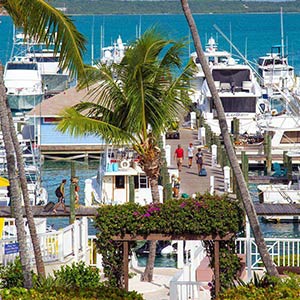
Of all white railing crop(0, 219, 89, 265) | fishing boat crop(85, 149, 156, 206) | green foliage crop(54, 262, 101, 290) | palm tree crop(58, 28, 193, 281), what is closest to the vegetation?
green foliage crop(54, 262, 101, 290)

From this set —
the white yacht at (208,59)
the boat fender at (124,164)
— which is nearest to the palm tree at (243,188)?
the boat fender at (124,164)

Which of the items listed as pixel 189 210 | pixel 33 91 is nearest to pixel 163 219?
pixel 189 210

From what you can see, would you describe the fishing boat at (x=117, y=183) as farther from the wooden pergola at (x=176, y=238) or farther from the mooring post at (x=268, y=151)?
the wooden pergola at (x=176, y=238)

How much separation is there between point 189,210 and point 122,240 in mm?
1426

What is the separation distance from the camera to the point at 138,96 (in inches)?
998

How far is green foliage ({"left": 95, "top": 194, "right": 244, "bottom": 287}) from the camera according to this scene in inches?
848

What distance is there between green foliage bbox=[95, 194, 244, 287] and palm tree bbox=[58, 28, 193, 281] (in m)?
3.77

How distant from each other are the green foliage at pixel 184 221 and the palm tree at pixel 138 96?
377 cm

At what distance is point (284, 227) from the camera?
4034 cm

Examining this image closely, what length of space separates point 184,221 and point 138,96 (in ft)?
15.0

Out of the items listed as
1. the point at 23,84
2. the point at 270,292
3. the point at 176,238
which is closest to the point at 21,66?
the point at 23,84

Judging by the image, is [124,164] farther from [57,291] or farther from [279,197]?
[57,291]

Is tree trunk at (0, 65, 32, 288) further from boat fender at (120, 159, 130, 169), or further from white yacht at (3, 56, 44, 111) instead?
white yacht at (3, 56, 44, 111)

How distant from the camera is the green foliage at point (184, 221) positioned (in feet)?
70.6
